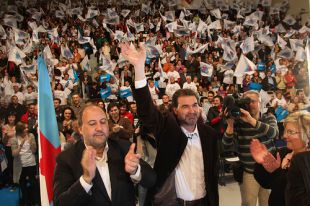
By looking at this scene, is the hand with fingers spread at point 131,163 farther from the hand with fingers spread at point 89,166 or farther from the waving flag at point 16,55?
the waving flag at point 16,55

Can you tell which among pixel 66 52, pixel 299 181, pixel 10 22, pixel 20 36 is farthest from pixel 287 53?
pixel 299 181

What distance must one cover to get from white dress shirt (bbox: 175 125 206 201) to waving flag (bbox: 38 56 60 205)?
1.07 meters

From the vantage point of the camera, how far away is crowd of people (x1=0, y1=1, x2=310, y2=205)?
8.60 ft

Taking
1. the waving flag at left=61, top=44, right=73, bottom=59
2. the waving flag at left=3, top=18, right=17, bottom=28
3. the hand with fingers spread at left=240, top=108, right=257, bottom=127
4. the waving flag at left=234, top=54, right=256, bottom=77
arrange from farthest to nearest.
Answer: the waving flag at left=3, top=18, right=17, bottom=28
the waving flag at left=61, top=44, right=73, bottom=59
the waving flag at left=234, top=54, right=256, bottom=77
the hand with fingers spread at left=240, top=108, right=257, bottom=127

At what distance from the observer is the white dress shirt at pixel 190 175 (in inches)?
103

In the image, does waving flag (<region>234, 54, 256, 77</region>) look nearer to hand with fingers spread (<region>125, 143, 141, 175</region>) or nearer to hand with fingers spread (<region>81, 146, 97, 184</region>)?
hand with fingers spread (<region>125, 143, 141, 175</region>)

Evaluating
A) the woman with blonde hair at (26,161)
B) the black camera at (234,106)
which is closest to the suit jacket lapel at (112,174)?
the black camera at (234,106)

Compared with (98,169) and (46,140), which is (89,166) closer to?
(98,169)

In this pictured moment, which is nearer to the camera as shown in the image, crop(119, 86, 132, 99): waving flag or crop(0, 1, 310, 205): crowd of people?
crop(0, 1, 310, 205): crowd of people

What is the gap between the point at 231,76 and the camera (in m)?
10.6

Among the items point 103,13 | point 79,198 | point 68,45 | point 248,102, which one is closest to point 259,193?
point 248,102

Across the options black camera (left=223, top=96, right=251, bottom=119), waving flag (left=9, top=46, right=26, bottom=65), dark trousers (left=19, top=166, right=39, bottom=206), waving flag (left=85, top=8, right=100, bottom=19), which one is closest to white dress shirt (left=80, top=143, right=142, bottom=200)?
black camera (left=223, top=96, right=251, bottom=119)

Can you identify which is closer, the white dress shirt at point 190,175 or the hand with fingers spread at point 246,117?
the white dress shirt at point 190,175

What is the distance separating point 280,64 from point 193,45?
2.90m
